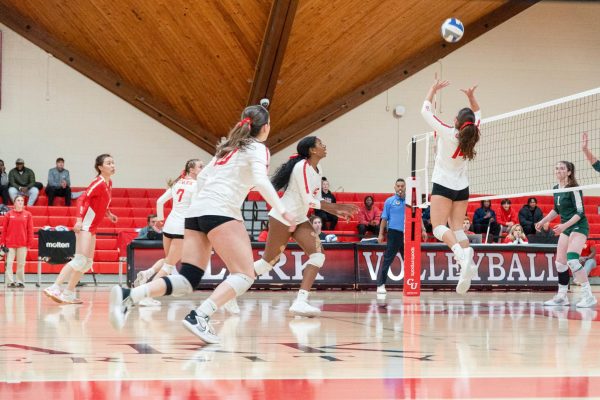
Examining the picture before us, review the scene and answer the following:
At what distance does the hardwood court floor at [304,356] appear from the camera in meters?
4.17

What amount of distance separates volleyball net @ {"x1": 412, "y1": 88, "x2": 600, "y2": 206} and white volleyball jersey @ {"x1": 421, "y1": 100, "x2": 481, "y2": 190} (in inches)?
457

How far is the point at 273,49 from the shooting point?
19.0m

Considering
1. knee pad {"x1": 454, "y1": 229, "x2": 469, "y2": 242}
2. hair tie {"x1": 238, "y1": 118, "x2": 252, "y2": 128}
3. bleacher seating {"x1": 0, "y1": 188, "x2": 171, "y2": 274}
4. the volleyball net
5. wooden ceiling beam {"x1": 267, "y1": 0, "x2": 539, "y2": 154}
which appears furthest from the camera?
wooden ceiling beam {"x1": 267, "y1": 0, "x2": 539, "y2": 154}

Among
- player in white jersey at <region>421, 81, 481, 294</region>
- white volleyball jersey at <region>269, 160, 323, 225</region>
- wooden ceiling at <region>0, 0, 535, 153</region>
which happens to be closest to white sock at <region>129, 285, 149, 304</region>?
white volleyball jersey at <region>269, 160, 323, 225</region>

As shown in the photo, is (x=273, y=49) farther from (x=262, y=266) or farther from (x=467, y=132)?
(x=262, y=266)

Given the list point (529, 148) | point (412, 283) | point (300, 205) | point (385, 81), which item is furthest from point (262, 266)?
point (385, 81)

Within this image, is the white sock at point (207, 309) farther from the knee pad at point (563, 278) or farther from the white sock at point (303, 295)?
the knee pad at point (563, 278)

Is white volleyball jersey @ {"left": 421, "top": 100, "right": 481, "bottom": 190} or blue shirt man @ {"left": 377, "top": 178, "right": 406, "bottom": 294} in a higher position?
white volleyball jersey @ {"left": 421, "top": 100, "right": 481, "bottom": 190}

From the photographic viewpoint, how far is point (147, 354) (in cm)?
552

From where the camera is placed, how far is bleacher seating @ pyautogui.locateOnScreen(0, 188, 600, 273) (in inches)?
747

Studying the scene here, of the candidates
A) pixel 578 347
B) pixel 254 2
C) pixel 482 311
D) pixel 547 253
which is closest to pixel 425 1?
pixel 254 2

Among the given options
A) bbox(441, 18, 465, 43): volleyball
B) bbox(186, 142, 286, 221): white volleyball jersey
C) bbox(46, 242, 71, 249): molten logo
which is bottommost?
bbox(46, 242, 71, 249): molten logo

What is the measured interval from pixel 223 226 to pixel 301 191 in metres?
2.99

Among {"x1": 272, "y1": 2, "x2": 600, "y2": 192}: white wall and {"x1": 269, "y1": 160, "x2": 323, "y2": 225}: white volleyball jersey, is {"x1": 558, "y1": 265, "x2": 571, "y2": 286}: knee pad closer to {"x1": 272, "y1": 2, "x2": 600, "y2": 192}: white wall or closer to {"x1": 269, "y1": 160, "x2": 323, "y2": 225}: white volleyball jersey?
{"x1": 269, "y1": 160, "x2": 323, "y2": 225}: white volleyball jersey
